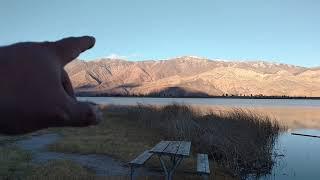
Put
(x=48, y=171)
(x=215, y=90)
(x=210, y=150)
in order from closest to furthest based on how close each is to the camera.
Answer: (x=48, y=171)
(x=210, y=150)
(x=215, y=90)

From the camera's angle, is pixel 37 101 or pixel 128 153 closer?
pixel 37 101

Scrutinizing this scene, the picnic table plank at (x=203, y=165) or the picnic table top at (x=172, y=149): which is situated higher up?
the picnic table top at (x=172, y=149)

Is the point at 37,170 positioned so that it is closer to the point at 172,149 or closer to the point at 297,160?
the point at 172,149

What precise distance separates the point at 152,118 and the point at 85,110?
83.5 feet

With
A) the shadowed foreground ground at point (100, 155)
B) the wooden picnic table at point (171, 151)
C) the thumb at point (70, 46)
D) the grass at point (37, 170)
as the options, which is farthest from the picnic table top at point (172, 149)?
the thumb at point (70, 46)

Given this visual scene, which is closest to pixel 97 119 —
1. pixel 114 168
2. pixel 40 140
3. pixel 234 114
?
pixel 114 168

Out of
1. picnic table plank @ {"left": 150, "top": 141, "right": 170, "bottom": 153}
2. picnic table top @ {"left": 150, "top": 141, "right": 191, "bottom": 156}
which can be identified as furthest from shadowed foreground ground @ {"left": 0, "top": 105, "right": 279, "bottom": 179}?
picnic table plank @ {"left": 150, "top": 141, "right": 170, "bottom": 153}

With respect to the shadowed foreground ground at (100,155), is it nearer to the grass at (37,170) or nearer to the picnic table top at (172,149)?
the grass at (37,170)

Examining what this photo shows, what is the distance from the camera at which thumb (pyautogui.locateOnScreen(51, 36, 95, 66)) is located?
1.08 metres

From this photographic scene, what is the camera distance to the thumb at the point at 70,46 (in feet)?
3.54

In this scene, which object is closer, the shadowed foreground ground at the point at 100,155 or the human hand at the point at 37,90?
the human hand at the point at 37,90

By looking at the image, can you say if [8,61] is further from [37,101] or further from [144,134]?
[144,134]

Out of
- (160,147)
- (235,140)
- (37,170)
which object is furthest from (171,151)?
(235,140)

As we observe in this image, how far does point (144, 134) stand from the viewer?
22.1 meters
